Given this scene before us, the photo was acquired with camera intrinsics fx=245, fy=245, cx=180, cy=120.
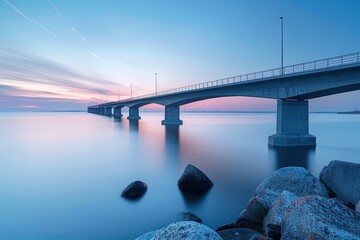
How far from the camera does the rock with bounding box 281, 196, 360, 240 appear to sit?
13.1ft

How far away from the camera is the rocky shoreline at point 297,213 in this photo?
159 inches

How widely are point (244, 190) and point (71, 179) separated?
32.3 ft

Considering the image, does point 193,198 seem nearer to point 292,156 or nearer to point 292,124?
point 292,156

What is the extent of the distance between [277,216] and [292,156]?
1726cm

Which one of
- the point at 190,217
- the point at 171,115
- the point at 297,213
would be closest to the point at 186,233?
the point at 297,213

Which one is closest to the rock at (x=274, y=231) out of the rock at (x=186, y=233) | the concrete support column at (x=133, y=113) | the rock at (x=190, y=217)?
the rock at (x=186, y=233)

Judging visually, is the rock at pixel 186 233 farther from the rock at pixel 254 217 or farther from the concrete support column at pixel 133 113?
the concrete support column at pixel 133 113

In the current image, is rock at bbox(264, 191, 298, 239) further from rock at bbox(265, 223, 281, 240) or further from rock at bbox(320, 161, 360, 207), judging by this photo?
rock at bbox(320, 161, 360, 207)

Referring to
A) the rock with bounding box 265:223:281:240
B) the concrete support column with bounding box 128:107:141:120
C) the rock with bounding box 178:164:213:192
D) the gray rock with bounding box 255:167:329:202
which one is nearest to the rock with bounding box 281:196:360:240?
the rock with bounding box 265:223:281:240

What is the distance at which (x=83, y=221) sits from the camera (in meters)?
8.69

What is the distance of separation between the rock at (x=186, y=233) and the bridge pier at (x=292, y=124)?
24.1 m

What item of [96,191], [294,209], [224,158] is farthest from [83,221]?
[224,158]

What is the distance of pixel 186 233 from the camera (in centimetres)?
391

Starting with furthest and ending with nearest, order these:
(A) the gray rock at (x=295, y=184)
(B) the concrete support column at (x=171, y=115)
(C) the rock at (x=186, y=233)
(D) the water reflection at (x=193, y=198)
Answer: (B) the concrete support column at (x=171, y=115) → (D) the water reflection at (x=193, y=198) → (A) the gray rock at (x=295, y=184) → (C) the rock at (x=186, y=233)
